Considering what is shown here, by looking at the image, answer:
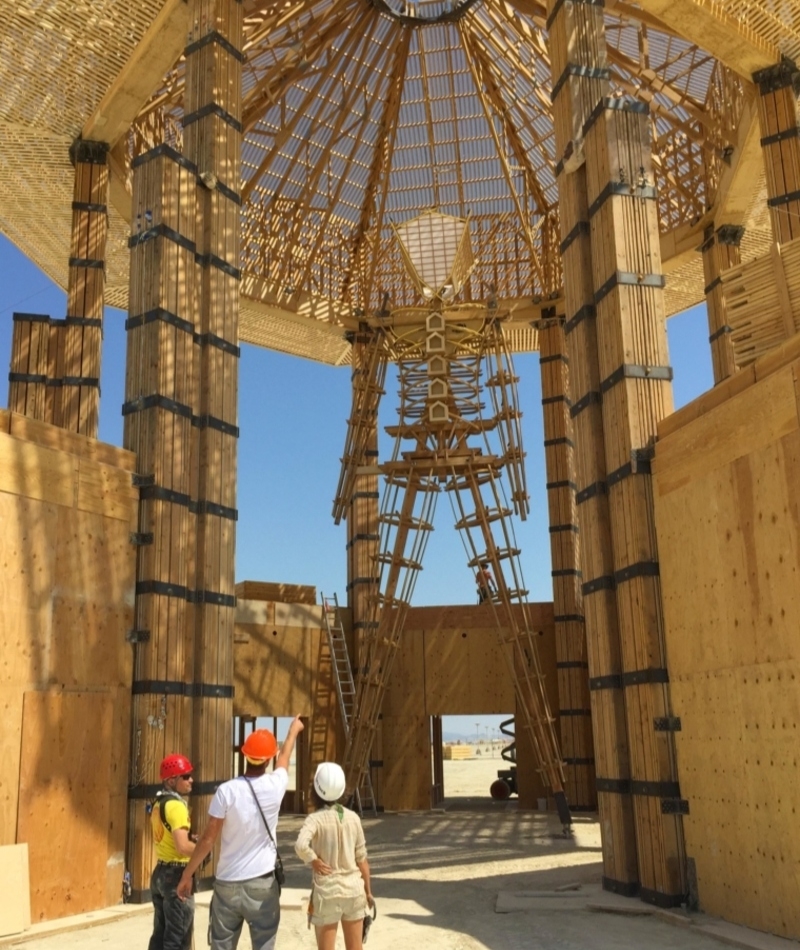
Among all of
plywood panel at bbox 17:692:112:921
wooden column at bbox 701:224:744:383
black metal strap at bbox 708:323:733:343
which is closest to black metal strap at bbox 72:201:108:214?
plywood panel at bbox 17:692:112:921

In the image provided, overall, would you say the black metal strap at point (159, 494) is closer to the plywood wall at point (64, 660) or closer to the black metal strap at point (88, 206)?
the plywood wall at point (64, 660)

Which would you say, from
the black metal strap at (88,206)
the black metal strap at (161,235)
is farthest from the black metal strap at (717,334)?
the black metal strap at (88,206)

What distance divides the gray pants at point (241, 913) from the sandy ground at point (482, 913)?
3418mm

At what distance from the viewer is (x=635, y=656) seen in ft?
38.8

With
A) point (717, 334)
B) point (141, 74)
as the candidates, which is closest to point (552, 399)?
point (717, 334)

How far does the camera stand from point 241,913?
626 centimetres

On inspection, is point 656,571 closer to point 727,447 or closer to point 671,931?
point 727,447

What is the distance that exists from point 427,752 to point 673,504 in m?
14.7

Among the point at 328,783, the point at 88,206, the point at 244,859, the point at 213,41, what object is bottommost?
the point at 244,859

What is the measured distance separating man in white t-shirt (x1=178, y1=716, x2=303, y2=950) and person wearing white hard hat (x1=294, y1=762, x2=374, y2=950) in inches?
11.0

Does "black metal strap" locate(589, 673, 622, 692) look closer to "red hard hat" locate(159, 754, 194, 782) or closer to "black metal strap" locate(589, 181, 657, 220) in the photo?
"black metal strap" locate(589, 181, 657, 220)

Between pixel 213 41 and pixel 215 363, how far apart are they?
505cm

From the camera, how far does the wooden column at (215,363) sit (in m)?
13.0

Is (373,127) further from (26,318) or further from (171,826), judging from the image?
(171,826)
